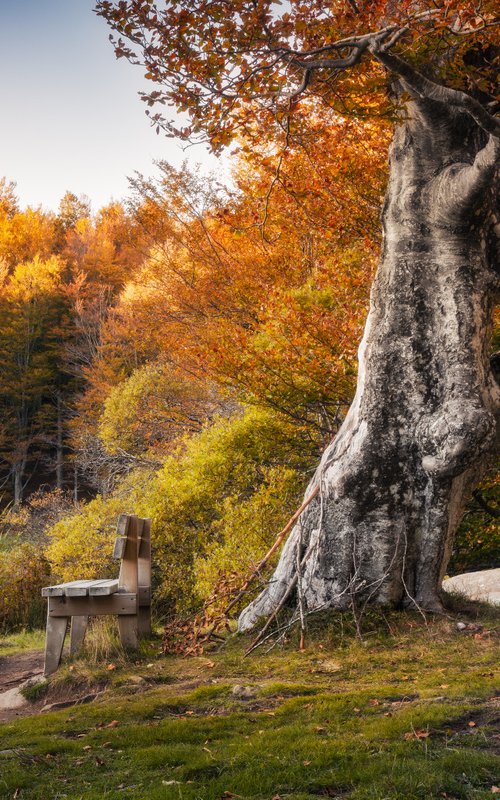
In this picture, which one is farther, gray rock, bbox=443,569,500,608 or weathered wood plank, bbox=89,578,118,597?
gray rock, bbox=443,569,500,608

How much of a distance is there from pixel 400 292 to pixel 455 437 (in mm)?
1442

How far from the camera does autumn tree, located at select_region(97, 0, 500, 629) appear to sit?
5.42 meters

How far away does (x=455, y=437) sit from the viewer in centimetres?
552

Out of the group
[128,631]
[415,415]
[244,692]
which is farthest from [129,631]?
[415,415]

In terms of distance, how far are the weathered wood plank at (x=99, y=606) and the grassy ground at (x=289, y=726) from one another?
1.50 feet

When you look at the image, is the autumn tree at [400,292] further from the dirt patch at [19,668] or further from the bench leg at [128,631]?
the dirt patch at [19,668]

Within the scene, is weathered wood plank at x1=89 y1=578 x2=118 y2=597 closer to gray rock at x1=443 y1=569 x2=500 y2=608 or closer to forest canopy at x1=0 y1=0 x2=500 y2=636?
forest canopy at x1=0 y1=0 x2=500 y2=636

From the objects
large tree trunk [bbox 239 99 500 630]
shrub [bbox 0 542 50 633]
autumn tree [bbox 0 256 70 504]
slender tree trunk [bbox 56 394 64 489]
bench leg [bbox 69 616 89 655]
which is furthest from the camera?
autumn tree [bbox 0 256 70 504]

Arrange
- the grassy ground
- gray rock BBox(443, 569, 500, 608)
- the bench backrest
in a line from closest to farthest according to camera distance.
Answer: the grassy ground < the bench backrest < gray rock BBox(443, 569, 500, 608)

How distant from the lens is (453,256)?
Result: 6102 mm

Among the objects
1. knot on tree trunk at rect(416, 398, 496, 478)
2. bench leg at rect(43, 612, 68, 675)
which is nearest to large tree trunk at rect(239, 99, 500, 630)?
knot on tree trunk at rect(416, 398, 496, 478)

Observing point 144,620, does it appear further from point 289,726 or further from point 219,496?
point 219,496

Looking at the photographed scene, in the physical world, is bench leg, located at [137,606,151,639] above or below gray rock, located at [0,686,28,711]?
above

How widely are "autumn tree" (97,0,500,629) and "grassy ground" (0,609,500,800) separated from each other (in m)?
0.65
